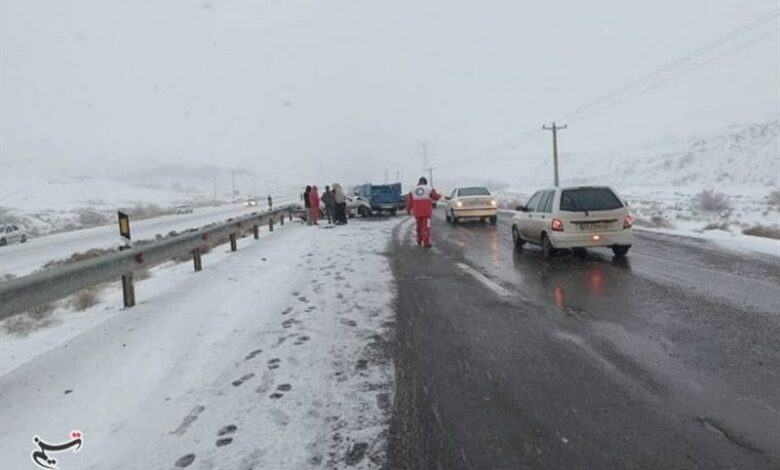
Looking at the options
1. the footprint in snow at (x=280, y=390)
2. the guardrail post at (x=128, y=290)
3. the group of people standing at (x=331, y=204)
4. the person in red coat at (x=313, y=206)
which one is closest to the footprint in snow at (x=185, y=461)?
the footprint in snow at (x=280, y=390)

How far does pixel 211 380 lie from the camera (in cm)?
499

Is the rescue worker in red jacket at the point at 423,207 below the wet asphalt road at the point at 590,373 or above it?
above

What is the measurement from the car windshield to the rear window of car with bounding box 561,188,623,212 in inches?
504

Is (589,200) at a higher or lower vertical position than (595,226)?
higher

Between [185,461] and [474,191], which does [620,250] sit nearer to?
[185,461]

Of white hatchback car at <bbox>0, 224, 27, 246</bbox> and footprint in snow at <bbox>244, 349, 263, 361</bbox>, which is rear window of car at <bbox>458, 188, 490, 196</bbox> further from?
white hatchback car at <bbox>0, 224, 27, 246</bbox>

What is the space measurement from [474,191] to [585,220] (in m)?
13.9

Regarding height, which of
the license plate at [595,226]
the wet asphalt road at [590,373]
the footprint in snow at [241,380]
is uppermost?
the license plate at [595,226]

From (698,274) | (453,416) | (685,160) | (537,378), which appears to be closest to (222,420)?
(453,416)

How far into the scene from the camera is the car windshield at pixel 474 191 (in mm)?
25359

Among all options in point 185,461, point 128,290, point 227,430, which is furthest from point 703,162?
point 185,461

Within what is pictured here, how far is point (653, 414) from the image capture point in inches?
158

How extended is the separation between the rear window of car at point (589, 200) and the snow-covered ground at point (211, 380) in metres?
5.26

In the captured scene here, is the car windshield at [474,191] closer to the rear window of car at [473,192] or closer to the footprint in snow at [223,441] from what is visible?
the rear window of car at [473,192]
